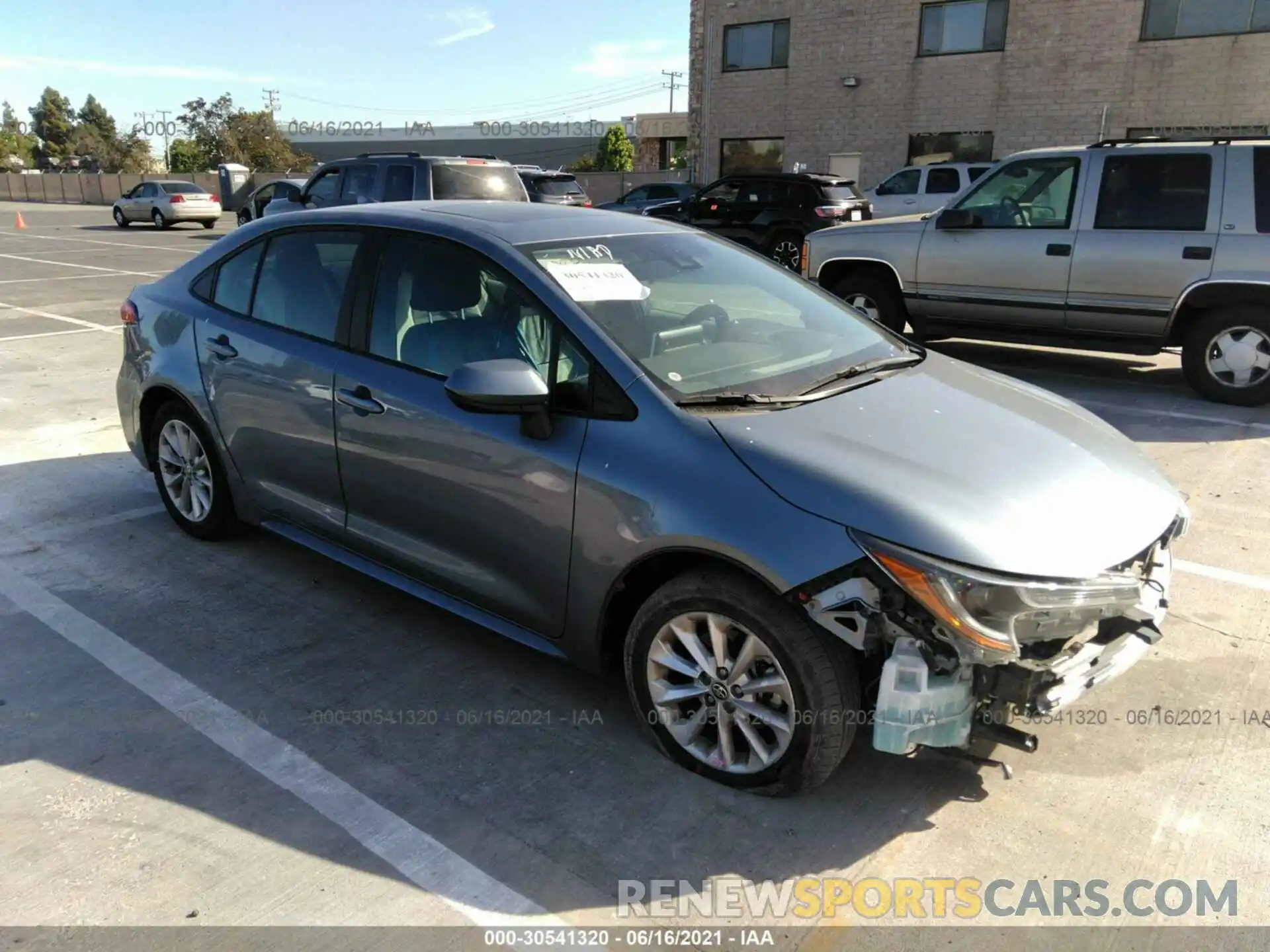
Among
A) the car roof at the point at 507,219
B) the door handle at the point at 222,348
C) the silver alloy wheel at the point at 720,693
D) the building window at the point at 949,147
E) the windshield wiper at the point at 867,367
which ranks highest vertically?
the building window at the point at 949,147

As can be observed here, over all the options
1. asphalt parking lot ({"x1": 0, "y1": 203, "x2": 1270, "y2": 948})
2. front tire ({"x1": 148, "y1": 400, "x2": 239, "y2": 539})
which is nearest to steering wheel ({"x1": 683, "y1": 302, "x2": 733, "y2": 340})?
asphalt parking lot ({"x1": 0, "y1": 203, "x2": 1270, "y2": 948})

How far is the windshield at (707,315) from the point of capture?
10.6ft

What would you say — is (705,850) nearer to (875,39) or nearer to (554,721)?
(554,721)

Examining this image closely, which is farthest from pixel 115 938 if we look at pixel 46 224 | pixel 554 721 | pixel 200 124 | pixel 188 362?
pixel 200 124

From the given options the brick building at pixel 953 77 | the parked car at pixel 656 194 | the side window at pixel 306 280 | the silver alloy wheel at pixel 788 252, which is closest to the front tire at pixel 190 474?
the side window at pixel 306 280

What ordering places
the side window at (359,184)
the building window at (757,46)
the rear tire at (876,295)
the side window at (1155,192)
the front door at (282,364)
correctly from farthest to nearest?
the building window at (757,46) → the side window at (359,184) → the rear tire at (876,295) → the side window at (1155,192) → the front door at (282,364)

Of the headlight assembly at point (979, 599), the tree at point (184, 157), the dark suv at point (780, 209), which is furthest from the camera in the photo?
the tree at point (184, 157)

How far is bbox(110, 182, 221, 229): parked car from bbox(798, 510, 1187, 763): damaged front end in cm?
3126

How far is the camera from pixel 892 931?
2.41 m

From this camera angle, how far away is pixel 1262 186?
716 cm

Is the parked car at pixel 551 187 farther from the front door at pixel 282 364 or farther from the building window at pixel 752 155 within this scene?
the front door at pixel 282 364

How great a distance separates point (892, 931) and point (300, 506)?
284 centimetres

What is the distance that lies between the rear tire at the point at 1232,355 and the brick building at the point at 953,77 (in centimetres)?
1495

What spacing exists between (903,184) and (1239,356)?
518 inches
